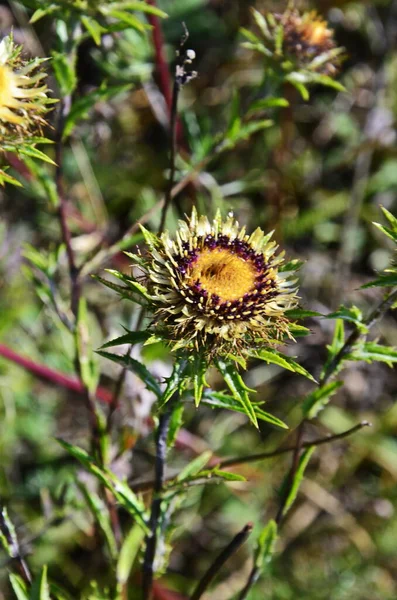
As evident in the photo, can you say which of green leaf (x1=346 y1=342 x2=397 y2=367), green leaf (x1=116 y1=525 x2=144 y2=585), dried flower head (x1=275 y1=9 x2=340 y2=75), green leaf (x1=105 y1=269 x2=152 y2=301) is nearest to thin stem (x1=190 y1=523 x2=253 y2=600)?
green leaf (x1=116 y1=525 x2=144 y2=585)

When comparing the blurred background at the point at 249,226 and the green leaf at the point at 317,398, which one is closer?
the green leaf at the point at 317,398

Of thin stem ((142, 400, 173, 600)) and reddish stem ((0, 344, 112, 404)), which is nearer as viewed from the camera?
thin stem ((142, 400, 173, 600))

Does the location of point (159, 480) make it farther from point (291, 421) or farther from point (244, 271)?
point (291, 421)

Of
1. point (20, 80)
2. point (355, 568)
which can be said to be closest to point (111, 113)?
point (20, 80)

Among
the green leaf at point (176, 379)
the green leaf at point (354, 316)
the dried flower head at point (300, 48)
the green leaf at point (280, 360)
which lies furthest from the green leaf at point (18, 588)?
the dried flower head at point (300, 48)

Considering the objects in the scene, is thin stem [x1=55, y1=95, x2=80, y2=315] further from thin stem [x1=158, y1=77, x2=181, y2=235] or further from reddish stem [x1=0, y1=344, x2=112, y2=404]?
reddish stem [x1=0, y1=344, x2=112, y2=404]

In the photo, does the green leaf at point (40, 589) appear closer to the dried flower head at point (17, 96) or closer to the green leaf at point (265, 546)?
the green leaf at point (265, 546)
